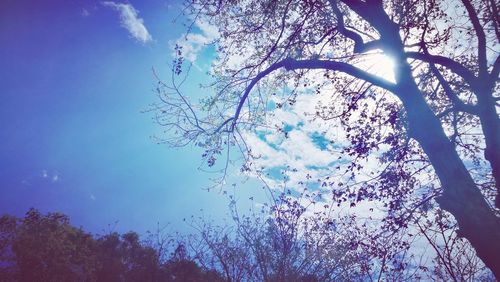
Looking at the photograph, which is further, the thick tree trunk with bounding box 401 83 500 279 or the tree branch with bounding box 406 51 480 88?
the tree branch with bounding box 406 51 480 88

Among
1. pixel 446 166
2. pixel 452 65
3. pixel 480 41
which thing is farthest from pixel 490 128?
pixel 480 41

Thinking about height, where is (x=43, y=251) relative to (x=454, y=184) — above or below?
above

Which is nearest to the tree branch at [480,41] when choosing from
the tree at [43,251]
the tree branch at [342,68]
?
the tree branch at [342,68]

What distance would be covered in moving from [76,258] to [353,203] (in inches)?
1157

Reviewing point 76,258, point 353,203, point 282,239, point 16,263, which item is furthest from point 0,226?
point 353,203

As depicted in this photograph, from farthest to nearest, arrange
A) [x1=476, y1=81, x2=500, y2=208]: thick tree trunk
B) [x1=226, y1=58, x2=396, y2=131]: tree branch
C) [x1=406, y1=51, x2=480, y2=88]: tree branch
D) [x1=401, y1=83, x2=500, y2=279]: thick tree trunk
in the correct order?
[x1=226, y1=58, x2=396, y2=131]: tree branch → [x1=406, y1=51, x2=480, y2=88]: tree branch → [x1=476, y1=81, x2=500, y2=208]: thick tree trunk → [x1=401, y1=83, x2=500, y2=279]: thick tree trunk

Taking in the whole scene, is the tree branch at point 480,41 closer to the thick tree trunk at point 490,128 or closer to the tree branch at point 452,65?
the tree branch at point 452,65

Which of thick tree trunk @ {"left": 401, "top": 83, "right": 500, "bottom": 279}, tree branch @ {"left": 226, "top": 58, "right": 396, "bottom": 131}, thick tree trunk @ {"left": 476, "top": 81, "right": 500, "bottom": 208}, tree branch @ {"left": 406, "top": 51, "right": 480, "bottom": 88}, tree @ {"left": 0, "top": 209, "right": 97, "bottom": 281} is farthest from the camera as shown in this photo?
tree @ {"left": 0, "top": 209, "right": 97, "bottom": 281}

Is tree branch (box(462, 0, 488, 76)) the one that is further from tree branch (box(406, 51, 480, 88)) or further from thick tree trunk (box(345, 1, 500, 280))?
thick tree trunk (box(345, 1, 500, 280))

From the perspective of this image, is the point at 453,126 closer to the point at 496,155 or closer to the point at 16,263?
the point at 496,155

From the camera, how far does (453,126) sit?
23.8 feet

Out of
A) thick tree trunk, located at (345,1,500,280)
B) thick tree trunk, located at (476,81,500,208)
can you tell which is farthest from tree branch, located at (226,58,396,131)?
thick tree trunk, located at (476,81,500,208)

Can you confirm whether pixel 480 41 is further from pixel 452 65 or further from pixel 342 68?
pixel 342 68

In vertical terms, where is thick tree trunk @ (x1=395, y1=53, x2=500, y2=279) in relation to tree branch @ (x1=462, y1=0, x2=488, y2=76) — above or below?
below
